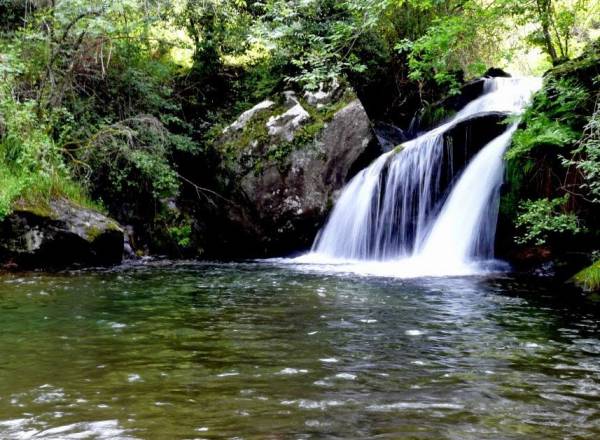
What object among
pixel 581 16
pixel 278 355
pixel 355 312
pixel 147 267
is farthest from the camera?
pixel 581 16

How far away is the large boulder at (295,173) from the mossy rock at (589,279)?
6.25 metres

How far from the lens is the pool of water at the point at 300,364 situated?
10.1 ft

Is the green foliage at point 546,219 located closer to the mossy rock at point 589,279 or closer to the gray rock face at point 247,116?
the mossy rock at point 589,279

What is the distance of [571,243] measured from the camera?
925 cm

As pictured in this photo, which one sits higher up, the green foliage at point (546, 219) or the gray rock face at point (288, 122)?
the gray rock face at point (288, 122)

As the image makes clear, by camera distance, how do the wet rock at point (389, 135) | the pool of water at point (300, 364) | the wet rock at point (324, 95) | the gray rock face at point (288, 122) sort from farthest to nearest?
the wet rock at point (389, 135) → the wet rock at point (324, 95) → the gray rock face at point (288, 122) → the pool of water at point (300, 364)

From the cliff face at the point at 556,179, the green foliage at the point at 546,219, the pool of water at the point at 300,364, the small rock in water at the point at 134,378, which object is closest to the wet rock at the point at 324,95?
the cliff face at the point at 556,179

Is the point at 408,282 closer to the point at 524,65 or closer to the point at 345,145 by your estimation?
the point at 345,145

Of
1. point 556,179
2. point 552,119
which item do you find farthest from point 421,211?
point 552,119

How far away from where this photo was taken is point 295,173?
1303cm

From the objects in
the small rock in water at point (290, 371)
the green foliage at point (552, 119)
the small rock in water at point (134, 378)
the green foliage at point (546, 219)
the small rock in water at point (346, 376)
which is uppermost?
the green foliage at point (552, 119)

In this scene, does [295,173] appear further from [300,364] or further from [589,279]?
[300,364]

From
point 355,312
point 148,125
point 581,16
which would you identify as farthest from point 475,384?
point 581,16

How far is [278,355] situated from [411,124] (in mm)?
13539
